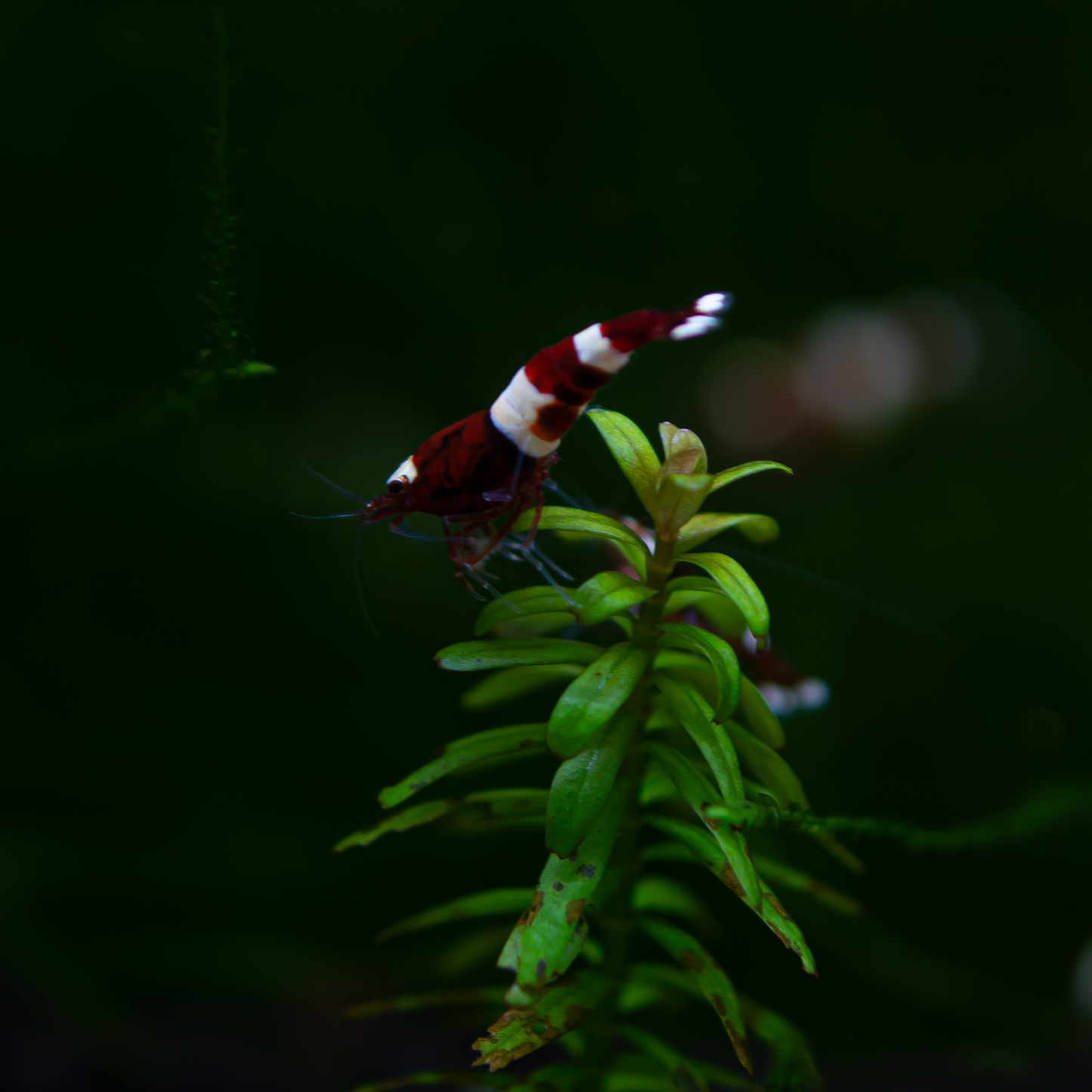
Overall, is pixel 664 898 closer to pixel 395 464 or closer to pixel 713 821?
pixel 713 821

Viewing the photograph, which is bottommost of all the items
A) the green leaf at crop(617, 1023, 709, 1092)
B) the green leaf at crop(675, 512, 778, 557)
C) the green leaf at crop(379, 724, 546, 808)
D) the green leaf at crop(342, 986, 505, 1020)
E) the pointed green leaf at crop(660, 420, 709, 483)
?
the green leaf at crop(617, 1023, 709, 1092)

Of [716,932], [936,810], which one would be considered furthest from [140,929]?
[936,810]

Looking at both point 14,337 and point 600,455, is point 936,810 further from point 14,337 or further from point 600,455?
point 14,337

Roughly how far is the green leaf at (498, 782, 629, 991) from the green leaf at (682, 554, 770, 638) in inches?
9.2

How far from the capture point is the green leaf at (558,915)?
0.70m

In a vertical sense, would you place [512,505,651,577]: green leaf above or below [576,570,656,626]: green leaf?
above

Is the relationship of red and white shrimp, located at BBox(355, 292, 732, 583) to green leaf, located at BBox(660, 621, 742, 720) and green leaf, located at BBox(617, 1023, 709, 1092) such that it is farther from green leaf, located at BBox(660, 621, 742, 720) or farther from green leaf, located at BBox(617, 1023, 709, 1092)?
green leaf, located at BBox(617, 1023, 709, 1092)

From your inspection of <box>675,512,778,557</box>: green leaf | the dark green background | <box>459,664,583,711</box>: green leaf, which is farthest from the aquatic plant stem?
the dark green background

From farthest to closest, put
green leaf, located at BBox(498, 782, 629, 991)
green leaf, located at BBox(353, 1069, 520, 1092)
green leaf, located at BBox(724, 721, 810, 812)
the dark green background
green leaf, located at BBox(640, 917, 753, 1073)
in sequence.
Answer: the dark green background, green leaf, located at BBox(353, 1069, 520, 1092), green leaf, located at BBox(724, 721, 810, 812), green leaf, located at BBox(640, 917, 753, 1073), green leaf, located at BBox(498, 782, 629, 991)

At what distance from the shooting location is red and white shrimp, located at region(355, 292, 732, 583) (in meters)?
0.77

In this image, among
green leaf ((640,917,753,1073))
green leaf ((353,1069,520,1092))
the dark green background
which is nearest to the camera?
A: green leaf ((640,917,753,1073))

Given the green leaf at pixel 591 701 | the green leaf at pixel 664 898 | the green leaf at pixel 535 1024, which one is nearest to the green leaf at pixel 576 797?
the green leaf at pixel 591 701

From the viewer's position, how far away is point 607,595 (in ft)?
2.48

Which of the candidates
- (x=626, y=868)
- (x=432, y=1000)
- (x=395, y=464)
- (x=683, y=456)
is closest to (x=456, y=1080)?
(x=432, y=1000)
